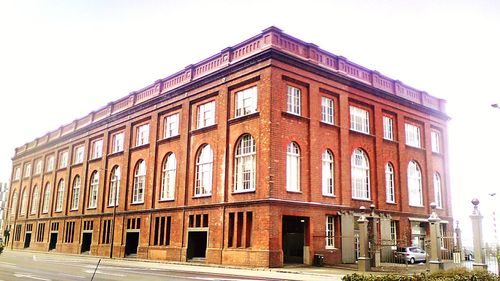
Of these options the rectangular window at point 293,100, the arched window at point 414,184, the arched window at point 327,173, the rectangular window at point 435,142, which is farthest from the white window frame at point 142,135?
the rectangular window at point 435,142

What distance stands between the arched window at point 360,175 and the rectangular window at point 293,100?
242 inches

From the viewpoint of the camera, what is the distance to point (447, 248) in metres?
32.6

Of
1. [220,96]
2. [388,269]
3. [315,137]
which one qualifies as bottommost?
[388,269]

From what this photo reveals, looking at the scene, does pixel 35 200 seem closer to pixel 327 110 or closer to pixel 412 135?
pixel 327 110

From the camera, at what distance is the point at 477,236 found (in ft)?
61.8

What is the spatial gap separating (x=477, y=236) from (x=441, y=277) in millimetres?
5094

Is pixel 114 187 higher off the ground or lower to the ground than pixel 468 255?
higher

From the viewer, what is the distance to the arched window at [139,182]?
3906cm

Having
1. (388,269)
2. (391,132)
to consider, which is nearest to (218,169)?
(388,269)

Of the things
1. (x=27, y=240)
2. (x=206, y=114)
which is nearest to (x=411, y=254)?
(x=206, y=114)

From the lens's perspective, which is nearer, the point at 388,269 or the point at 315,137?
the point at 388,269

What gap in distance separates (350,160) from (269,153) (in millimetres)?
7811

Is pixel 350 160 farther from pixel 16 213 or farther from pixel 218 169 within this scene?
pixel 16 213

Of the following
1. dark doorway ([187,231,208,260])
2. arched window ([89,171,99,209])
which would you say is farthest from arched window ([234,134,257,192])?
arched window ([89,171,99,209])
